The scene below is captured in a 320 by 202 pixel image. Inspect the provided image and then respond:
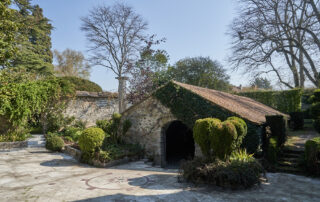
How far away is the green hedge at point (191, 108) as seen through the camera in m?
8.30

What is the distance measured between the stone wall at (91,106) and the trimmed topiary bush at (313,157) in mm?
14291

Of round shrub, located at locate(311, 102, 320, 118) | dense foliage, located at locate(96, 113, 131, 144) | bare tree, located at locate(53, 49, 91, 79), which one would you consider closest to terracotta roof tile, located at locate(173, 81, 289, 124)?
round shrub, located at locate(311, 102, 320, 118)

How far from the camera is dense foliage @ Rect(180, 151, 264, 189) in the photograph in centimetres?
619

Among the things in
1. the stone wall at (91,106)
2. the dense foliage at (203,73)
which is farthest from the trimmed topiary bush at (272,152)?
the dense foliage at (203,73)

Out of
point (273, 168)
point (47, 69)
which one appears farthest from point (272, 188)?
point (47, 69)

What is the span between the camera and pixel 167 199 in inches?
211

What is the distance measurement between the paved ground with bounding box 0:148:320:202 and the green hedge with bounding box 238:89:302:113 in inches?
528

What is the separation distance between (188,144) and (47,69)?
15.9 metres

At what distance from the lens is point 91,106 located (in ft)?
56.6

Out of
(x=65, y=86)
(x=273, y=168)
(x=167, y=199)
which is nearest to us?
(x=167, y=199)

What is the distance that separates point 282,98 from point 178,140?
1173cm

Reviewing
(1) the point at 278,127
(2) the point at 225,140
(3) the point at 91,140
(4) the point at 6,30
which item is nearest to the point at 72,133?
(3) the point at 91,140

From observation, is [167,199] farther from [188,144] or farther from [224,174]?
[188,144]

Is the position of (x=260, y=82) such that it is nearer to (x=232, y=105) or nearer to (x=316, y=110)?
(x=316, y=110)
